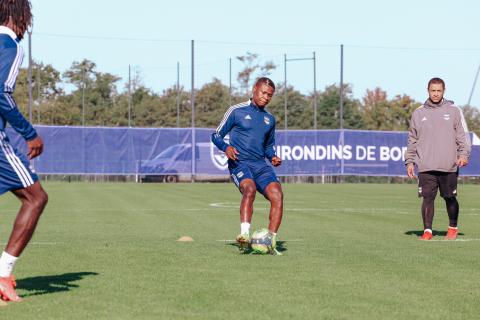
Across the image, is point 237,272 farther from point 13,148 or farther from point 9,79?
point 9,79

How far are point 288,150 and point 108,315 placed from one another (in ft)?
118

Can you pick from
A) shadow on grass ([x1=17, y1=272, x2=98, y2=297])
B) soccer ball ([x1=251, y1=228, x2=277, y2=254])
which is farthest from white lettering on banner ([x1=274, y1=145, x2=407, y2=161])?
shadow on grass ([x1=17, y1=272, x2=98, y2=297])

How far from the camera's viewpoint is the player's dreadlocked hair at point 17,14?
700 cm

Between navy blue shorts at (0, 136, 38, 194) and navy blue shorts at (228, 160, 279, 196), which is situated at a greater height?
navy blue shorts at (0, 136, 38, 194)

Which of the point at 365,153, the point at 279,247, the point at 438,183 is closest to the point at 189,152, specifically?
the point at 365,153

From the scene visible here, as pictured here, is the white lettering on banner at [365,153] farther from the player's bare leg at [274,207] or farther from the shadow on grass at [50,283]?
the shadow on grass at [50,283]

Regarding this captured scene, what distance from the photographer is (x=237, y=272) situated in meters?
8.91

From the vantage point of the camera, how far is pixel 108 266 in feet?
30.7

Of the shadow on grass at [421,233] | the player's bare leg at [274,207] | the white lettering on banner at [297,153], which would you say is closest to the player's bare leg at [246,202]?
the player's bare leg at [274,207]

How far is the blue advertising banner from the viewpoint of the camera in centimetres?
3950

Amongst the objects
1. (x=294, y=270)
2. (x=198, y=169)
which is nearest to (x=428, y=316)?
(x=294, y=270)

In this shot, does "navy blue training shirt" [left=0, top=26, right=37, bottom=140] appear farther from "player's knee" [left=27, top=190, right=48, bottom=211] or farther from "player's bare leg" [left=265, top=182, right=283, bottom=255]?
"player's bare leg" [left=265, top=182, right=283, bottom=255]

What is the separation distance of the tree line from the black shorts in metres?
60.7

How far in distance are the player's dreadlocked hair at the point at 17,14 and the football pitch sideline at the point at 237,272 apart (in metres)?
1.97
